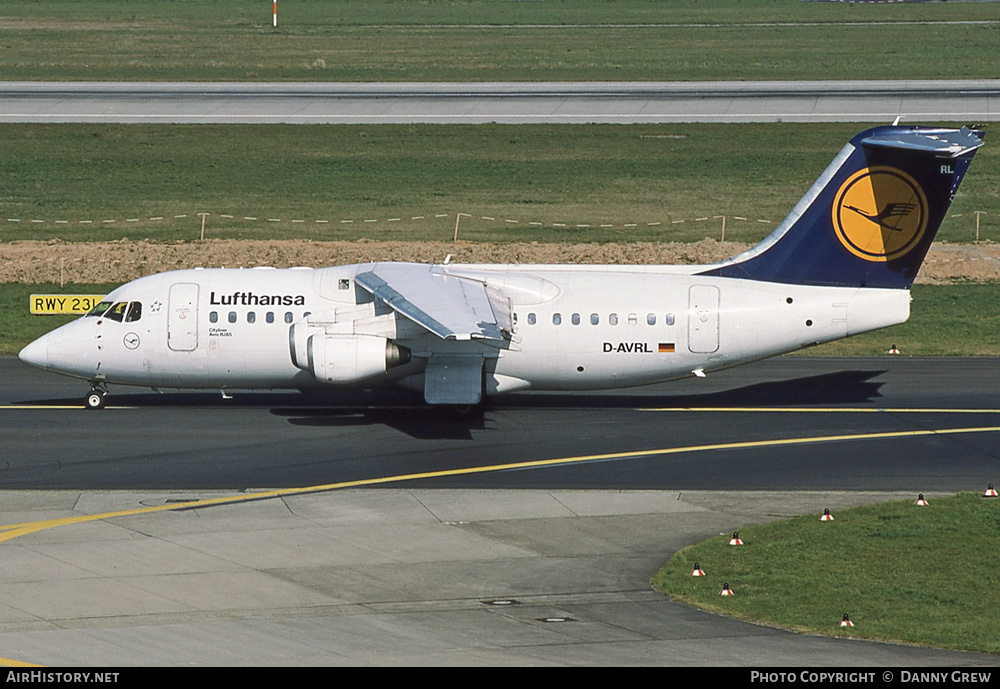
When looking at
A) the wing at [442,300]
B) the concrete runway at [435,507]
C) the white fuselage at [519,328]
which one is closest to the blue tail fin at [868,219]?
the white fuselage at [519,328]

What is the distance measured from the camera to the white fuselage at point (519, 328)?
3328 centimetres

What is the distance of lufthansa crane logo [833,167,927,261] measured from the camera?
1297 inches

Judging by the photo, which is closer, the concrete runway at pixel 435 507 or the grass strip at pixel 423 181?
the concrete runway at pixel 435 507

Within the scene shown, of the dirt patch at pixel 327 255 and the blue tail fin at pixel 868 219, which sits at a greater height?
the blue tail fin at pixel 868 219

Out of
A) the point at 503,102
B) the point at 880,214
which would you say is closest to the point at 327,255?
the point at 880,214

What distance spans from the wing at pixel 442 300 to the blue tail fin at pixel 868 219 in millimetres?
5892

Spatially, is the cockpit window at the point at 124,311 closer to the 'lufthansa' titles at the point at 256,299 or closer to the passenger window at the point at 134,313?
the passenger window at the point at 134,313

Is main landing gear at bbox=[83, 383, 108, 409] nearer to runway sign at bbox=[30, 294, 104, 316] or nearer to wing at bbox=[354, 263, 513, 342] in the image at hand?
wing at bbox=[354, 263, 513, 342]

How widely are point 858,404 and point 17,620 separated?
2287cm

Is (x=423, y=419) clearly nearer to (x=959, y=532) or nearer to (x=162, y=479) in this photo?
(x=162, y=479)

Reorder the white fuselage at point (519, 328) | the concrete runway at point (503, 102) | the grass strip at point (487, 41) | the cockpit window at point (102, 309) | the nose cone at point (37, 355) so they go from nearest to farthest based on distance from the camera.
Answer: the white fuselage at point (519, 328), the nose cone at point (37, 355), the cockpit window at point (102, 309), the concrete runway at point (503, 102), the grass strip at point (487, 41)

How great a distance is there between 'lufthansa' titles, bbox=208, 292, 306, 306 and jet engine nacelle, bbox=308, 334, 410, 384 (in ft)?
6.09

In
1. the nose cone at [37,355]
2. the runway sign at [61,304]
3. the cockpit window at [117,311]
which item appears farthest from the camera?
the runway sign at [61,304]

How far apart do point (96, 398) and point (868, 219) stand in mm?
19616
